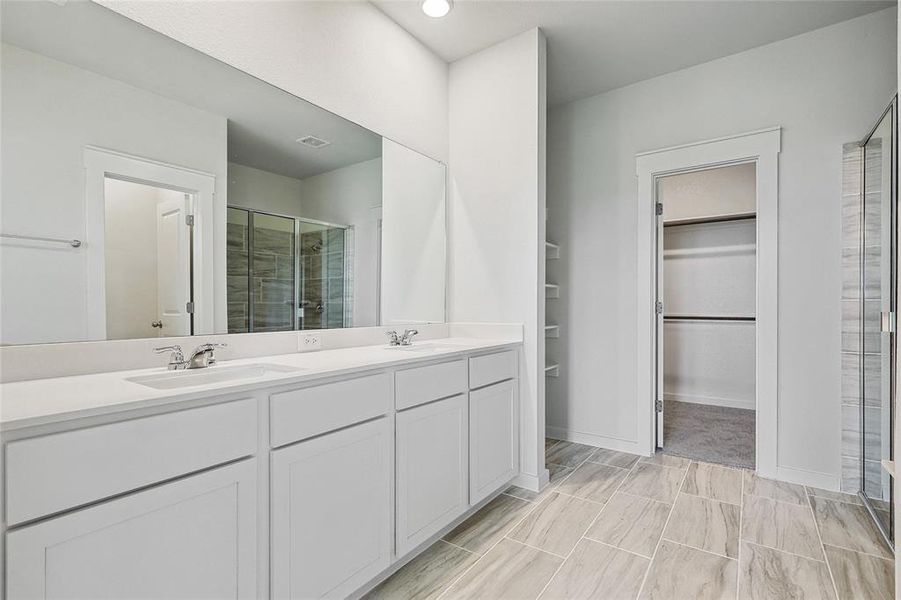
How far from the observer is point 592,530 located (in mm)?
2096

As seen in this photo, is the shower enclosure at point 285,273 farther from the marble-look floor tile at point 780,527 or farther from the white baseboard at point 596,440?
the marble-look floor tile at point 780,527

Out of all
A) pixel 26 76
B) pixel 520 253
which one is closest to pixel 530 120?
pixel 520 253

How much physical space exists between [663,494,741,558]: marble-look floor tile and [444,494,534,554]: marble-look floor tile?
2.31 ft

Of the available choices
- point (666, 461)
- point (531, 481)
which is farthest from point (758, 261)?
point (531, 481)

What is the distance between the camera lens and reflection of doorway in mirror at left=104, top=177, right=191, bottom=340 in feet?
4.72

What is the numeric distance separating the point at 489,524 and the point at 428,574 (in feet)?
1.60

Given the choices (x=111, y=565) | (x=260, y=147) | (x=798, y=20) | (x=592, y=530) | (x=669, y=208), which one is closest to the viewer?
(x=111, y=565)

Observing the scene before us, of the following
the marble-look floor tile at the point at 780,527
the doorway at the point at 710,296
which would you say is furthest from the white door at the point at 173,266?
the doorway at the point at 710,296

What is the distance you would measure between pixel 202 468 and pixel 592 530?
5.76 feet

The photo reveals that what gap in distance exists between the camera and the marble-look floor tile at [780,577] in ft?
5.38

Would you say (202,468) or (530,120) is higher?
(530,120)

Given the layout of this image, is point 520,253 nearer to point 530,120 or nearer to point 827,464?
point 530,120

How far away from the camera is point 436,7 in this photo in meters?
2.34

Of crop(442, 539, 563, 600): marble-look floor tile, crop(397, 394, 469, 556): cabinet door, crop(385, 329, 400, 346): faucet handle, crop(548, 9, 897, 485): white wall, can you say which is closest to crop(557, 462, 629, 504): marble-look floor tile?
crop(548, 9, 897, 485): white wall
